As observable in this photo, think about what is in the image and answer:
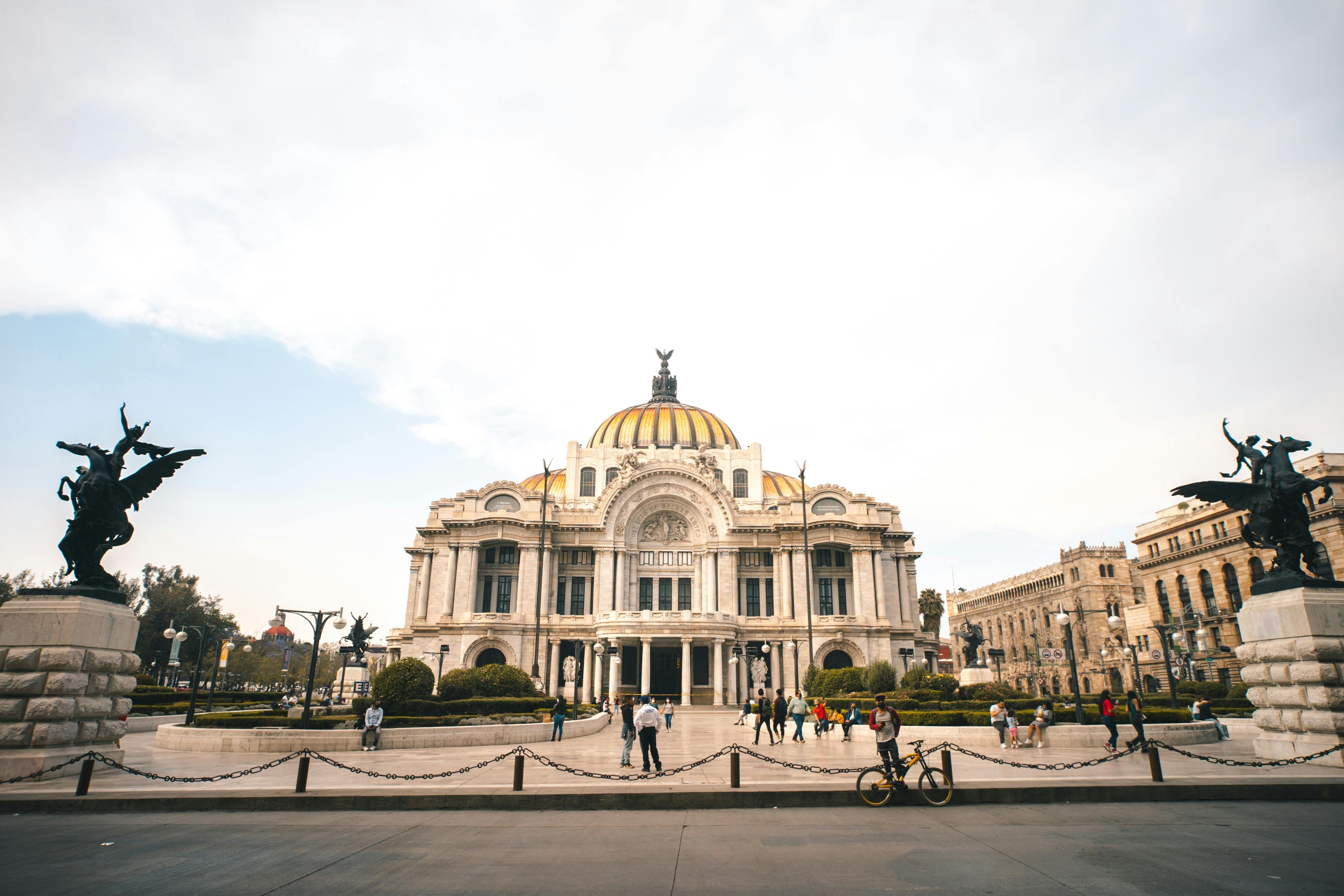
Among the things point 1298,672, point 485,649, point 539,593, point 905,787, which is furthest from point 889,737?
point 485,649

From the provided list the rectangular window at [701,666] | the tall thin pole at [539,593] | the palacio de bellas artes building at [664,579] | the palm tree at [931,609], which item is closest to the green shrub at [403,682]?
the tall thin pole at [539,593]

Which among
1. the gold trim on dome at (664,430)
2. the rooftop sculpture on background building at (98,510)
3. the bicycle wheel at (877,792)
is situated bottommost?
the bicycle wheel at (877,792)

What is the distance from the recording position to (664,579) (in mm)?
62938

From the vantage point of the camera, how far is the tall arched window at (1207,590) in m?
58.9

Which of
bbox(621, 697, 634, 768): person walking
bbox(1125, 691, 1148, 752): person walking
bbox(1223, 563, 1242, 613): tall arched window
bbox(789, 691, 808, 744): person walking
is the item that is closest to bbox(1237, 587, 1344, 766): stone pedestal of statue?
bbox(1125, 691, 1148, 752): person walking

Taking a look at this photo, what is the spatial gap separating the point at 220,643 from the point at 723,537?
3653cm

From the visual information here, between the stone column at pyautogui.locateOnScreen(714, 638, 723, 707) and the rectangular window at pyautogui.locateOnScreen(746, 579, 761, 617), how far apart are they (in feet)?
25.1

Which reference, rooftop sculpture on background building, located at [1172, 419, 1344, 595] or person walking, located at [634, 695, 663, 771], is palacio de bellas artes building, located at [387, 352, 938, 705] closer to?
person walking, located at [634, 695, 663, 771]

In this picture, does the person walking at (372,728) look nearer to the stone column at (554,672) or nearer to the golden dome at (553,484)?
the stone column at (554,672)

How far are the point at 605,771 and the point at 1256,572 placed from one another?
50041 millimetres

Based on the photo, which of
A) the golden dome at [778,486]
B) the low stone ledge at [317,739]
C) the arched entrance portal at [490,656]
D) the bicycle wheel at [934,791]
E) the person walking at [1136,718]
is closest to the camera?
the bicycle wheel at [934,791]

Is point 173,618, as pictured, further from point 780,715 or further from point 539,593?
point 780,715

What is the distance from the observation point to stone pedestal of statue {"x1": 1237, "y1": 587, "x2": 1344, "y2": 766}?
52.2ft

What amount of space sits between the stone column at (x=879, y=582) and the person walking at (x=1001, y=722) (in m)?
38.9
